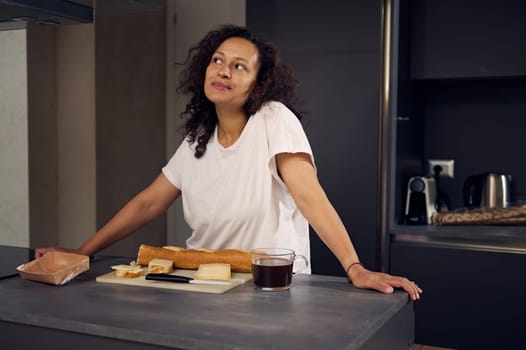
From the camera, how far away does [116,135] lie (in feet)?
12.6

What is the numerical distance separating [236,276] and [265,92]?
70 cm

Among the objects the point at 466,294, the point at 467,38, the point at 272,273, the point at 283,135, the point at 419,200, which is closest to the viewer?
the point at 272,273

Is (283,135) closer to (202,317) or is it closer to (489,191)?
(202,317)

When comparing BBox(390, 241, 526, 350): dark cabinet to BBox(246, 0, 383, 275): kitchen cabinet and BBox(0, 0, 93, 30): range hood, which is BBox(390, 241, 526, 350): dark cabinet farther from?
BBox(0, 0, 93, 30): range hood

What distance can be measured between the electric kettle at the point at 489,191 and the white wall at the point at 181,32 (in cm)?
176

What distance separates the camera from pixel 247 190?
2012 mm

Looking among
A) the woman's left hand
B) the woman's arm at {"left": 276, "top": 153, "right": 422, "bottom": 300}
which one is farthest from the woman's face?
the woman's left hand

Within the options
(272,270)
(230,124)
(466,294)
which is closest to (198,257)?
(272,270)

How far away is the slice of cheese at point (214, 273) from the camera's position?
5.07 ft

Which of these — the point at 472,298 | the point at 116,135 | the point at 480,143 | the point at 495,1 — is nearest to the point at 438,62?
the point at 495,1

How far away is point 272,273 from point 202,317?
259mm

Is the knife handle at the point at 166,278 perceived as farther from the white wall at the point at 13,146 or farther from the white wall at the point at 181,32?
the white wall at the point at 181,32

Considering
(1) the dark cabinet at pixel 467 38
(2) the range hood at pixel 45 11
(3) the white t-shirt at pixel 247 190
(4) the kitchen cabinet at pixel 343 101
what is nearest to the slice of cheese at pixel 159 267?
(3) the white t-shirt at pixel 247 190

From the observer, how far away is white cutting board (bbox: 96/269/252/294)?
1477 mm
